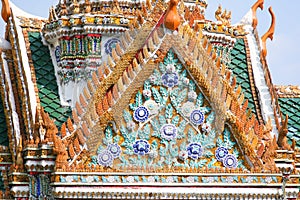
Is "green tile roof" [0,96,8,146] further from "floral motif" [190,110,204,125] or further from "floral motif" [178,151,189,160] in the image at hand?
"floral motif" [190,110,204,125]

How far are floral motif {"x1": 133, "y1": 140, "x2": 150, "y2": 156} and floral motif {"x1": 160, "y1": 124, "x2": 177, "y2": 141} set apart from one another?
1.01 ft

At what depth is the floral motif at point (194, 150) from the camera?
15.6 meters

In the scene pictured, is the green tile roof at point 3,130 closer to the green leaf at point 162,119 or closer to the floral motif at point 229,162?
the green leaf at point 162,119

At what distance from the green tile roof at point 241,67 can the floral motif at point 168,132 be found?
3.04m

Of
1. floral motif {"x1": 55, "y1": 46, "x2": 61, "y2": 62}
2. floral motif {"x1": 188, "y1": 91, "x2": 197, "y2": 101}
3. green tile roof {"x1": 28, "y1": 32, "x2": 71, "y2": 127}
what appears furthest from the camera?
floral motif {"x1": 55, "y1": 46, "x2": 61, "y2": 62}

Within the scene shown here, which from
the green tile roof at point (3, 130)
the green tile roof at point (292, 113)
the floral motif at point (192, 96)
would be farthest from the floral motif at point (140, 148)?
the green tile roof at point (292, 113)

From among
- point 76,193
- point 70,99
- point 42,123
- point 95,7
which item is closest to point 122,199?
point 76,193

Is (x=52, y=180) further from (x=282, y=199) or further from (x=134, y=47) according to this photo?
(x=282, y=199)

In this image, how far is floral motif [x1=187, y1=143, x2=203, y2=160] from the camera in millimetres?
15570

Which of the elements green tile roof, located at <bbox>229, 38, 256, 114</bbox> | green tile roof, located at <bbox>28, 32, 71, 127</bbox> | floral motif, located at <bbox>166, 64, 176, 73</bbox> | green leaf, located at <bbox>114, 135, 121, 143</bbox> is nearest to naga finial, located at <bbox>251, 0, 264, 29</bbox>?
green tile roof, located at <bbox>229, 38, 256, 114</bbox>

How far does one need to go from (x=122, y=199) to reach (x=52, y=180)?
107cm

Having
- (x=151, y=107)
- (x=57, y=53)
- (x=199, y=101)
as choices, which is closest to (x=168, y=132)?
(x=151, y=107)

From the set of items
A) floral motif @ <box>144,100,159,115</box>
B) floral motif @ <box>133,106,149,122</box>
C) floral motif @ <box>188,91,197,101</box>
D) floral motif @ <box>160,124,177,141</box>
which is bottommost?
floral motif @ <box>160,124,177,141</box>

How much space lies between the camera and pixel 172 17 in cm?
1566
